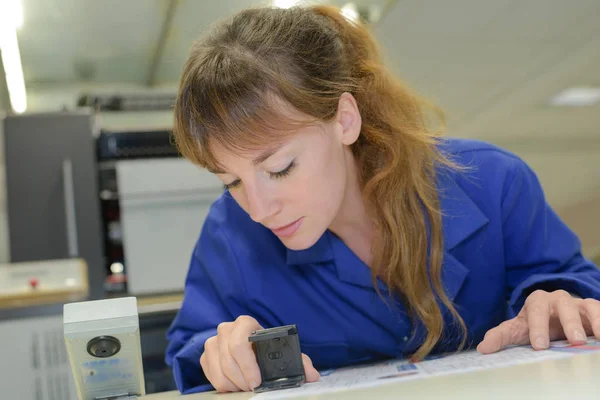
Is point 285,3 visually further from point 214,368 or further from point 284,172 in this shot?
point 214,368

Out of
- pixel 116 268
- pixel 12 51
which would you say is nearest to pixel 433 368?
pixel 116 268

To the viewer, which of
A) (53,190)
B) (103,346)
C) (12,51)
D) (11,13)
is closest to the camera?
(103,346)

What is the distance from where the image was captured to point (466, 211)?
1153mm

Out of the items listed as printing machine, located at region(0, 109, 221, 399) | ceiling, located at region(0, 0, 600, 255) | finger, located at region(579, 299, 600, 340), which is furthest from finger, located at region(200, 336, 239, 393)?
ceiling, located at region(0, 0, 600, 255)

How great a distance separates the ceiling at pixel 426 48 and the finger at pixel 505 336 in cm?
258

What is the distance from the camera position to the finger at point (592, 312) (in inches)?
34.4

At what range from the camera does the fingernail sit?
2.90 ft

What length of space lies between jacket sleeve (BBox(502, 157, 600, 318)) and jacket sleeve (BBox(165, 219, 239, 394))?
1.64ft

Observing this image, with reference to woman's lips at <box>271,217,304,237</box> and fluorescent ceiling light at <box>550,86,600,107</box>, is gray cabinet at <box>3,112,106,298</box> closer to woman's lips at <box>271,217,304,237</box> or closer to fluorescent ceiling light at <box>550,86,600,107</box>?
woman's lips at <box>271,217,304,237</box>

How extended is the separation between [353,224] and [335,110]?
9.8 inches

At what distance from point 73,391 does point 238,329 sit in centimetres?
109

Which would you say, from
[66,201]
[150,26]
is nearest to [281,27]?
[66,201]

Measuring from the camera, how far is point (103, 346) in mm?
809

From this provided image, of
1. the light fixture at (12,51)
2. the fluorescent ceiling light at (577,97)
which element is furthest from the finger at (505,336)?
the fluorescent ceiling light at (577,97)
